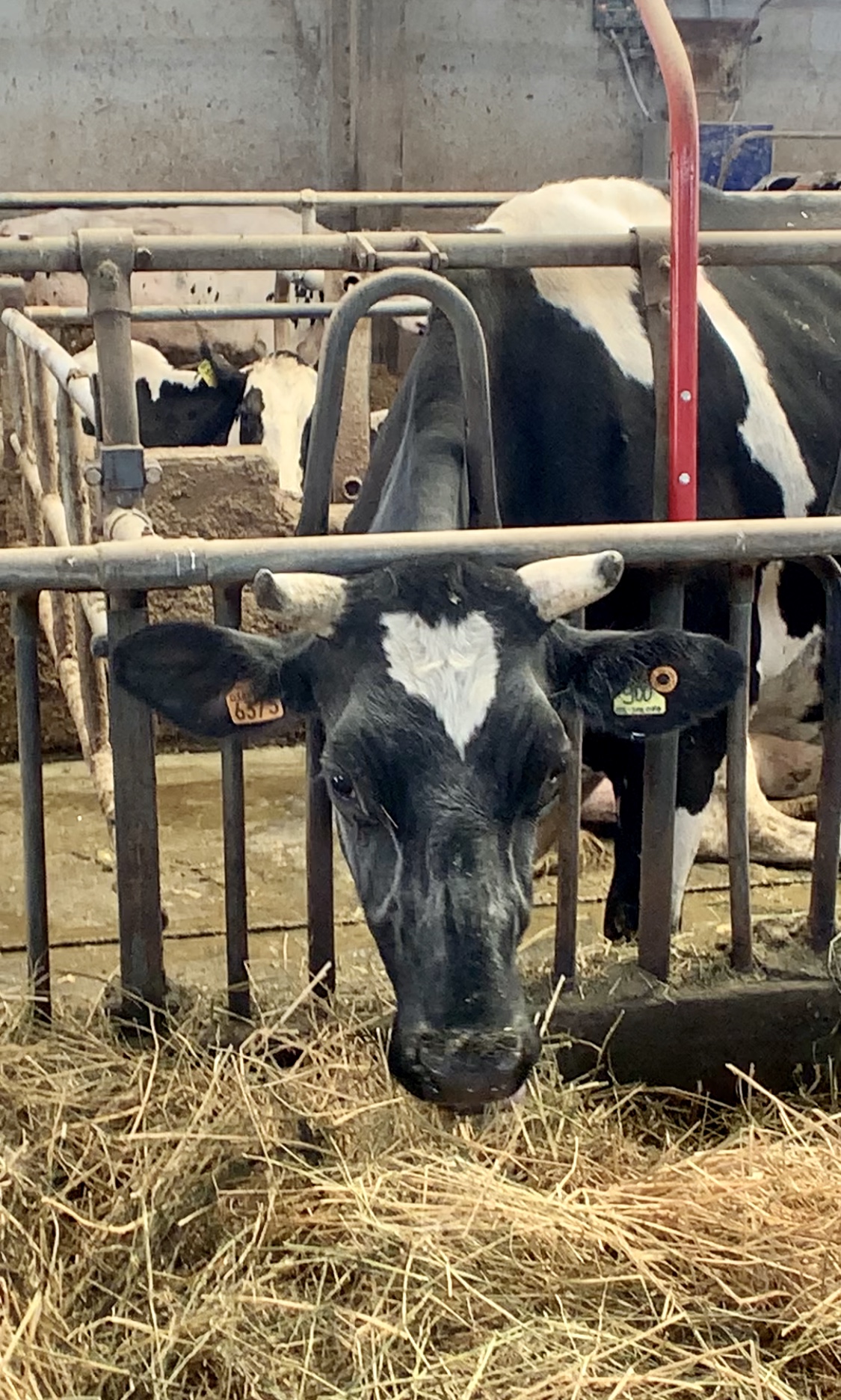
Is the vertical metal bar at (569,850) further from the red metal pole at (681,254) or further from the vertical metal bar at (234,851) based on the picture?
the vertical metal bar at (234,851)

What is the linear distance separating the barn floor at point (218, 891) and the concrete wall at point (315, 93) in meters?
7.18

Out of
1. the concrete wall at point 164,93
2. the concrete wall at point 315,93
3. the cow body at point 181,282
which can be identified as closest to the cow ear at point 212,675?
the cow body at point 181,282

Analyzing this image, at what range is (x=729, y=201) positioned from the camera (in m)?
→ 3.66

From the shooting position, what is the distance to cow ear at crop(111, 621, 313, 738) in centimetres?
218

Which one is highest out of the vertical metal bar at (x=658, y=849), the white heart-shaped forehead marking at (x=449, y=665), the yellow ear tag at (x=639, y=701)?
the white heart-shaped forehead marking at (x=449, y=665)

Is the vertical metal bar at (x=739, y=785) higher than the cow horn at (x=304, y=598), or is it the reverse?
the cow horn at (x=304, y=598)

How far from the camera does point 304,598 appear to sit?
Result: 2.12 meters

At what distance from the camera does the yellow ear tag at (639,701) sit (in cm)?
232

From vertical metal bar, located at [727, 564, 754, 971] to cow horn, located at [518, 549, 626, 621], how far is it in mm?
436

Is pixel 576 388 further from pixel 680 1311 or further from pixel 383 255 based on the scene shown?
pixel 680 1311

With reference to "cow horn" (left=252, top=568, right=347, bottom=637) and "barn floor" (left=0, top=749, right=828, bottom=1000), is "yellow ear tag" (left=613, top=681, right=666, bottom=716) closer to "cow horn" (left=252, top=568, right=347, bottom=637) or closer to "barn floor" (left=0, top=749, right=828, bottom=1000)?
"cow horn" (left=252, top=568, right=347, bottom=637)

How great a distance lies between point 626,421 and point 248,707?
122cm

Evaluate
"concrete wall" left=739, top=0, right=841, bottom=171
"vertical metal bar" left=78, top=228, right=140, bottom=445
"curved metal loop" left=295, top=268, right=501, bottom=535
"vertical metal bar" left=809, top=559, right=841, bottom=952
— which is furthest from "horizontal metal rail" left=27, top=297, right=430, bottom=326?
"concrete wall" left=739, top=0, right=841, bottom=171

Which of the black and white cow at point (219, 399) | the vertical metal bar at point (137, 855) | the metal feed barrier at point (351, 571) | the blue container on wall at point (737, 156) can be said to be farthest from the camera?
the blue container on wall at point (737, 156)
